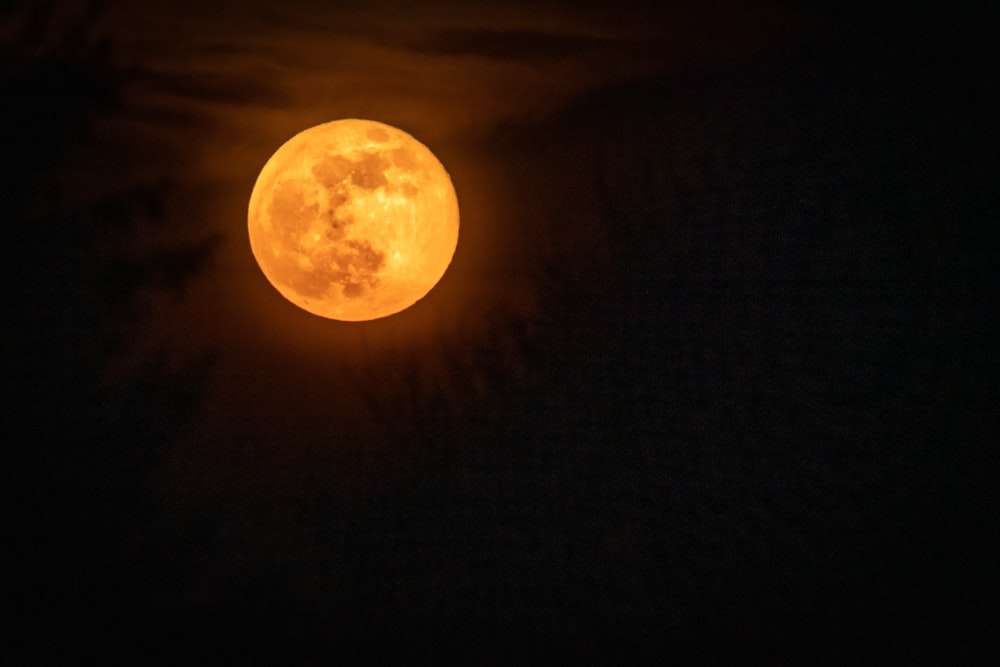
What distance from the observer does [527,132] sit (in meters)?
1.58

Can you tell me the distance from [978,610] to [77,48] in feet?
8.71

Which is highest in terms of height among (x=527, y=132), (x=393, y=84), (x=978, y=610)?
(x=393, y=84)

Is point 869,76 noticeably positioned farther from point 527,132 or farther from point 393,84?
point 393,84

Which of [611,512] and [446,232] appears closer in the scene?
[446,232]

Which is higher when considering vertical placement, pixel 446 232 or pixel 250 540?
pixel 446 232

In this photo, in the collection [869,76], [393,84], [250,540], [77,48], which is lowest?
[250,540]

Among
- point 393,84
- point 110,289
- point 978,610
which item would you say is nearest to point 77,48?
point 110,289

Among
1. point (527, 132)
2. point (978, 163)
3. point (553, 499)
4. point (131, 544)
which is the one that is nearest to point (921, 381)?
point (978, 163)

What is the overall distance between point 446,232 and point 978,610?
5.37ft

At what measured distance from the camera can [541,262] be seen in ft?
5.18

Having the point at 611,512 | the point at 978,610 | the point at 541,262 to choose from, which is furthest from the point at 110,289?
the point at 978,610

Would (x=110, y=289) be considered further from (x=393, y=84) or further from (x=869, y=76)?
(x=869, y=76)

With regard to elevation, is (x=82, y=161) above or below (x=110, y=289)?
above

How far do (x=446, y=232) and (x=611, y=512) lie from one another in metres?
0.80
